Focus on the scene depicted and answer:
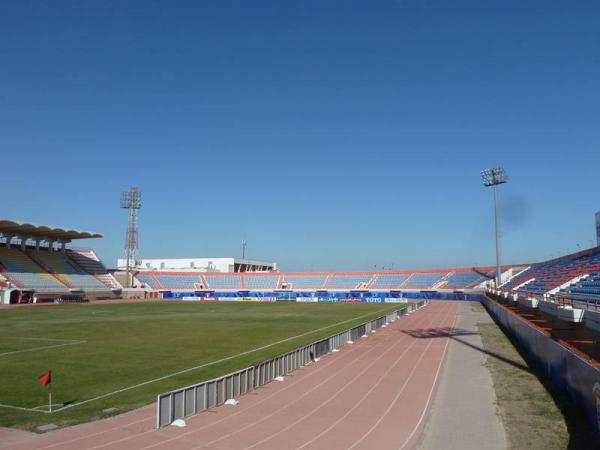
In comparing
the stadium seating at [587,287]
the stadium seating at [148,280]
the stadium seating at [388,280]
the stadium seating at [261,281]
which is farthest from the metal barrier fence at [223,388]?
the stadium seating at [148,280]

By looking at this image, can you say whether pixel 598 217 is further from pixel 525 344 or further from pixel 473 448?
pixel 473 448

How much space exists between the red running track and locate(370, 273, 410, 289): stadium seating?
78.7m

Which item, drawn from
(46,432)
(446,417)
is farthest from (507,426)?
(46,432)

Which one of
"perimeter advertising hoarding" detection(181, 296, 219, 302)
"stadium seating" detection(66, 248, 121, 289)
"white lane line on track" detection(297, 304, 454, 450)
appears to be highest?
"stadium seating" detection(66, 248, 121, 289)

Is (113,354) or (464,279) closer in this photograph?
(113,354)

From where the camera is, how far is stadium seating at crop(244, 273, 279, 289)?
351 feet

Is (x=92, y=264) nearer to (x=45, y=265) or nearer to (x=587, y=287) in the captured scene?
(x=45, y=265)

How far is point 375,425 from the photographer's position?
Answer: 13328 millimetres

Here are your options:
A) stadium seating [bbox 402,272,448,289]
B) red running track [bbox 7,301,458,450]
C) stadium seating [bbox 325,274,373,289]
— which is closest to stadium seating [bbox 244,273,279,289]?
stadium seating [bbox 325,274,373,289]

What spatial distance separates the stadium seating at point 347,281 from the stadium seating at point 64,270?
46.3 m

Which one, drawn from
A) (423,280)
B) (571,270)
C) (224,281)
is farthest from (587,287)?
(224,281)

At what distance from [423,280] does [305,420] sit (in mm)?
87463

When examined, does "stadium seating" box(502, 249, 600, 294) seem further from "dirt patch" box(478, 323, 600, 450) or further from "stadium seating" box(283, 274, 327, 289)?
"stadium seating" box(283, 274, 327, 289)

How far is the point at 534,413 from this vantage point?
14.5m
